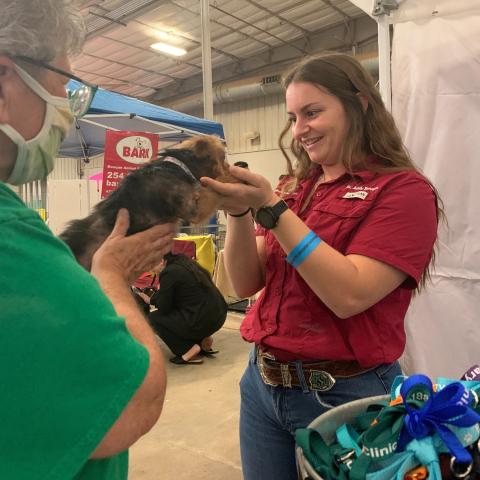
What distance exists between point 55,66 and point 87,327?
0.53m

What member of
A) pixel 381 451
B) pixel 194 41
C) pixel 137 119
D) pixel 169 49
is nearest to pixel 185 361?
pixel 137 119

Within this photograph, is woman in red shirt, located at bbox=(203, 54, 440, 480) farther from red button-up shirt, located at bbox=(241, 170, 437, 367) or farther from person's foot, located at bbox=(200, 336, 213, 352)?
person's foot, located at bbox=(200, 336, 213, 352)

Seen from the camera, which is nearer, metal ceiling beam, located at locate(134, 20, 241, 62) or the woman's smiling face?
the woman's smiling face

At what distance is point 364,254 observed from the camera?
3.79 feet

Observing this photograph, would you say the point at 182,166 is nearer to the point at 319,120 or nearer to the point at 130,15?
the point at 319,120

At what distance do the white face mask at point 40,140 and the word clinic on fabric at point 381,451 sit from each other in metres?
0.83

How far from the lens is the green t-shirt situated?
573mm

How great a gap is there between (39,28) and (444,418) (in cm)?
102

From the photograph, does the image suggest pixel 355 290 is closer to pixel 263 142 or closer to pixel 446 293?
pixel 446 293

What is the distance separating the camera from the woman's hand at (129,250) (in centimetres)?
109

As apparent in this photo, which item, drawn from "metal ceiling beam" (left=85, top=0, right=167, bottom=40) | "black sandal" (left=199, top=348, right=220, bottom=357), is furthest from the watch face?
"metal ceiling beam" (left=85, top=0, right=167, bottom=40)

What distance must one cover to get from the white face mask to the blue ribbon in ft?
2.80

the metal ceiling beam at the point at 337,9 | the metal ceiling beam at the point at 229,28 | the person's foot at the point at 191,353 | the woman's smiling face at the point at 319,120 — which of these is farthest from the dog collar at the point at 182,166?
the metal ceiling beam at the point at 337,9

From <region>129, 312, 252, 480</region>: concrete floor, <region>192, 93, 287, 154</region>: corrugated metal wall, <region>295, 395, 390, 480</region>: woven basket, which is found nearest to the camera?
<region>295, 395, 390, 480</region>: woven basket
